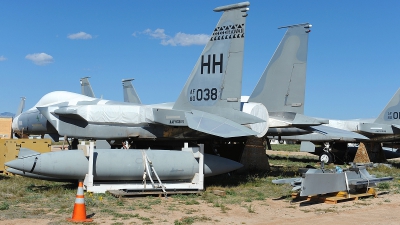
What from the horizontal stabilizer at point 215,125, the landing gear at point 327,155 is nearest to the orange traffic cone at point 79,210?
the horizontal stabilizer at point 215,125

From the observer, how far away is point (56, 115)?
14047mm

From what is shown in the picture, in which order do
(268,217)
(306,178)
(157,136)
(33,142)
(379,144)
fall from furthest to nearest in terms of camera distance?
(379,144)
(33,142)
(157,136)
(306,178)
(268,217)

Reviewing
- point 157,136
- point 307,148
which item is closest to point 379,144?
point 307,148

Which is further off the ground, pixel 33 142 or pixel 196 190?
pixel 33 142

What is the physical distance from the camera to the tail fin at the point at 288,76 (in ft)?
53.7

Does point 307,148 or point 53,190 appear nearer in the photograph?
point 53,190

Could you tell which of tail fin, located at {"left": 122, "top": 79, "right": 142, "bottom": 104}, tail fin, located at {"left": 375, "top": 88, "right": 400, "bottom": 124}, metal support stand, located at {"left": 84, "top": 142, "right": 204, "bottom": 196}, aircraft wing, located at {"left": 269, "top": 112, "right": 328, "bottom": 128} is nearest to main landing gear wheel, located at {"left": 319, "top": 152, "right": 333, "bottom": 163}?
tail fin, located at {"left": 375, "top": 88, "right": 400, "bottom": 124}

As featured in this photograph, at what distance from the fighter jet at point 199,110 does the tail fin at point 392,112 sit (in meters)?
13.5

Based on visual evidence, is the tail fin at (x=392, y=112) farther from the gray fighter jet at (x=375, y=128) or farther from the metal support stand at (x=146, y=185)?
the metal support stand at (x=146, y=185)

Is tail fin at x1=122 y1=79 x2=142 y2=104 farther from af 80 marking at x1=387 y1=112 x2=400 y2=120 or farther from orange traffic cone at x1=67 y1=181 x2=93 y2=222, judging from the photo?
orange traffic cone at x1=67 y1=181 x2=93 y2=222

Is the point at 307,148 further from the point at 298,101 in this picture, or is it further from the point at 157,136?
the point at 157,136

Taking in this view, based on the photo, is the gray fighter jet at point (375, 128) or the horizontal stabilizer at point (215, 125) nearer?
the horizontal stabilizer at point (215, 125)

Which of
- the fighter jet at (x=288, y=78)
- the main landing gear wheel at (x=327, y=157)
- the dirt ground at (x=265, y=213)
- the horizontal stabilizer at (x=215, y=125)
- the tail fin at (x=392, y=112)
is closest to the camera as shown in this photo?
the dirt ground at (x=265, y=213)

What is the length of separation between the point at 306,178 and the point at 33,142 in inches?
367
